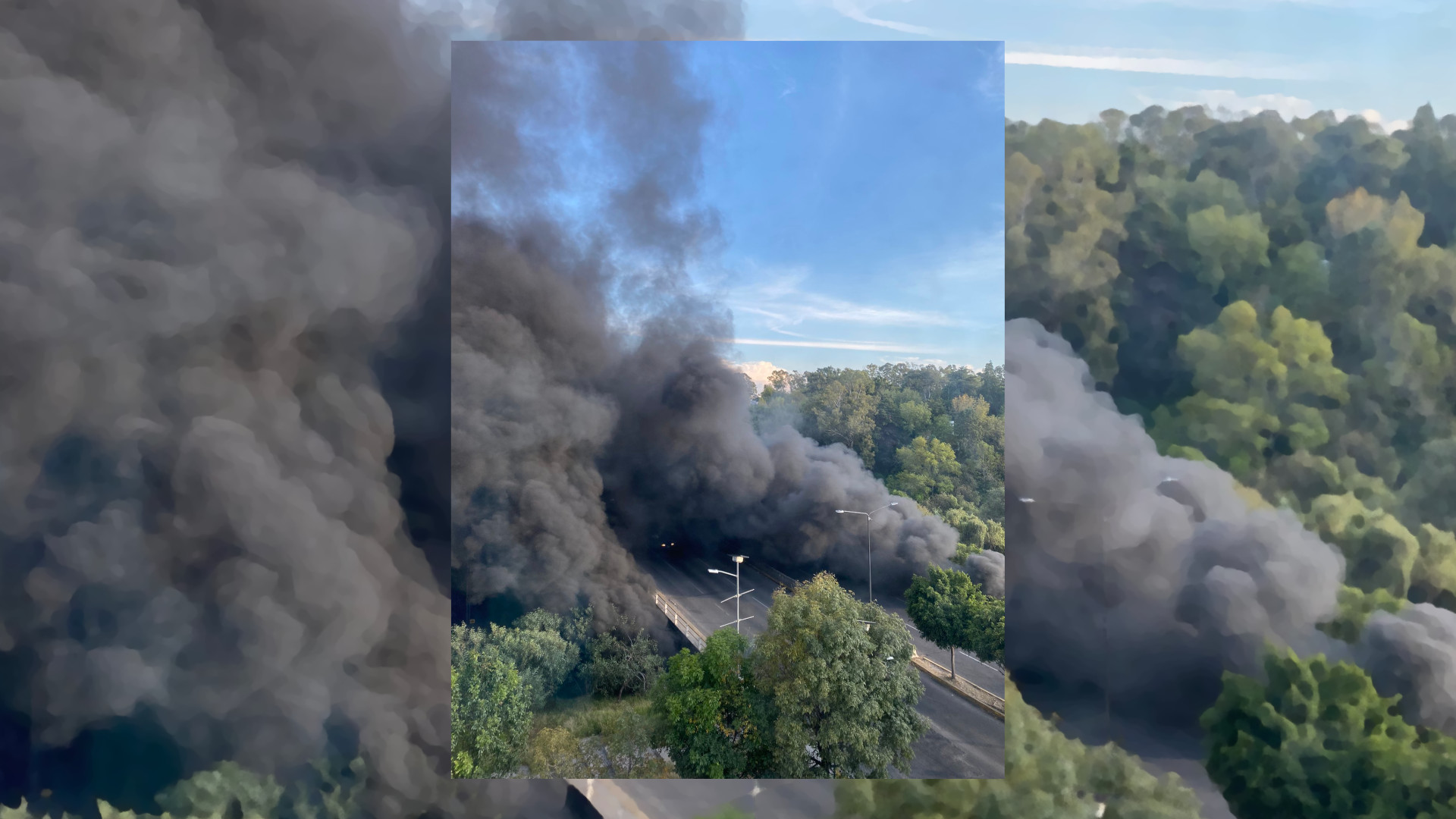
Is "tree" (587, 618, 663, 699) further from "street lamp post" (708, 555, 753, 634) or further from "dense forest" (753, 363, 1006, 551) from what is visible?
"dense forest" (753, 363, 1006, 551)

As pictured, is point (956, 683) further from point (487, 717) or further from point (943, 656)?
point (487, 717)

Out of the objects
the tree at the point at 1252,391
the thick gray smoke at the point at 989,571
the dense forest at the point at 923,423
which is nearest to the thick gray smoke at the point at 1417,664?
the tree at the point at 1252,391

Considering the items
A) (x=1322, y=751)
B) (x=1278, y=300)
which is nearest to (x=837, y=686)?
(x=1322, y=751)

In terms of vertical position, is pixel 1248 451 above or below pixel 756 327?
below

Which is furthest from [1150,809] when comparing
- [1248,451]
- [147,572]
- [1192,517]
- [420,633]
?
[147,572]

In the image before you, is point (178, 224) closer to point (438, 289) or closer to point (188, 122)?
point (188, 122)

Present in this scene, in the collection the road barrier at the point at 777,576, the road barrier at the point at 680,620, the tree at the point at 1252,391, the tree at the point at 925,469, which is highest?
the tree at the point at 1252,391

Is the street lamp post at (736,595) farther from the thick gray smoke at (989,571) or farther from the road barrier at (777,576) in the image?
the thick gray smoke at (989,571)
